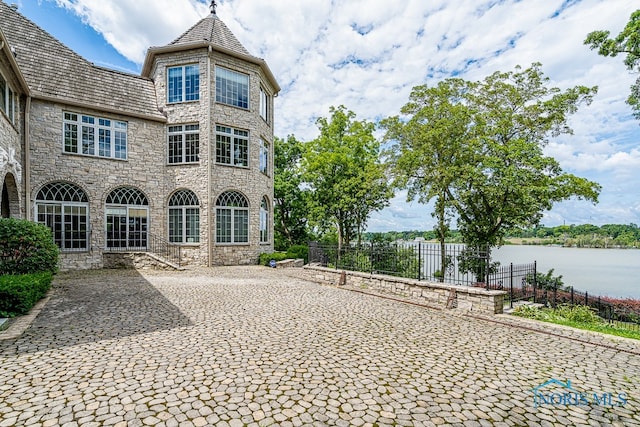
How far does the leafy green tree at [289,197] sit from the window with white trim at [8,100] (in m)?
14.1

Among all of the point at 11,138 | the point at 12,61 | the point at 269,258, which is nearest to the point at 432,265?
the point at 269,258

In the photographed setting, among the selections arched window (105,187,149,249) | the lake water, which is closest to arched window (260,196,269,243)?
arched window (105,187,149,249)

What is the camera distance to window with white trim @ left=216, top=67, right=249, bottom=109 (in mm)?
16641

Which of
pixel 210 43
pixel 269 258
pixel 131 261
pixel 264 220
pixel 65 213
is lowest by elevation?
pixel 269 258

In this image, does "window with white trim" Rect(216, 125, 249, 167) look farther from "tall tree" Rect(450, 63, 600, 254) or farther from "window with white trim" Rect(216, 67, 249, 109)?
"tall tree" Rect(450, 63, 600, 254)

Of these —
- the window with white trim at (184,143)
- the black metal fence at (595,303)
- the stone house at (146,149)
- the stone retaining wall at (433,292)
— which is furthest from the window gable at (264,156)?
the black metal fence at (595,303)

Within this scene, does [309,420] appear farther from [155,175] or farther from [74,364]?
[155,175]

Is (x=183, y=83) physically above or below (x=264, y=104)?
above

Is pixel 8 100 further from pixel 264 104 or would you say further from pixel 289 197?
pixel 289 197

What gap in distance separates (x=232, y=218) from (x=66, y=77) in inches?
371

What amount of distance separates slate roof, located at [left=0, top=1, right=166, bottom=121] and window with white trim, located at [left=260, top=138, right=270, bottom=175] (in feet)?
17.0

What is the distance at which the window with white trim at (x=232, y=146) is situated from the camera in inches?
656

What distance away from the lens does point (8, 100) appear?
11422mm

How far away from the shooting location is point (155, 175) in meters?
16.2
